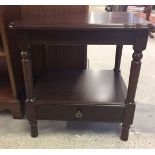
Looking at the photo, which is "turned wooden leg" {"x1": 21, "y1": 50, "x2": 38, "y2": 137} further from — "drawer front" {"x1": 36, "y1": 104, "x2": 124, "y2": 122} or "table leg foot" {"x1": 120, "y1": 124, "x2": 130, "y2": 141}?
"table leg foot" {"x1": 120, "y1": 124, "x2": 130, "y2": 141}

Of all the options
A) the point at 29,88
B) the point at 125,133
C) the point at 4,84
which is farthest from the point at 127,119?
the point at 4,84

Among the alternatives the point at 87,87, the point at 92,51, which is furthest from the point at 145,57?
the point at 87,87

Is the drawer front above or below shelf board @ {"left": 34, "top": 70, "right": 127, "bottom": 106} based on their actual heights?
below

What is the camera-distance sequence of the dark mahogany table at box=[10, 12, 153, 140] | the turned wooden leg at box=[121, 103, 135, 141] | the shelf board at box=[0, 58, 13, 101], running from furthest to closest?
1. the shelf board at box=[0, 58, 13, 101]
2. the turned wooden leg at box=[121, 103, 135, 141]
3. the dark mahogany table at box=[10, 12, 153, 140]

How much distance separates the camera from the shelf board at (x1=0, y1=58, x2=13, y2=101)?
1.15 metres

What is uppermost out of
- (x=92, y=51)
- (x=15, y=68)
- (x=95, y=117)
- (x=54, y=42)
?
(x=54, y=42)

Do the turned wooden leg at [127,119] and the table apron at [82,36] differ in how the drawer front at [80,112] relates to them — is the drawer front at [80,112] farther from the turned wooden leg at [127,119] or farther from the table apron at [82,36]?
the table apron at [82,36]

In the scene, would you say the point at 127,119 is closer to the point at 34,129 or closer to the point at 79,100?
the point at 79,100

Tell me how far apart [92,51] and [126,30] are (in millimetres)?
1463

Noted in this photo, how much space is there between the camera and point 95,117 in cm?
97

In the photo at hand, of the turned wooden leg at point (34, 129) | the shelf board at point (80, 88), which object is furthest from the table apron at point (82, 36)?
the turned wooden leg at point (34, 129)

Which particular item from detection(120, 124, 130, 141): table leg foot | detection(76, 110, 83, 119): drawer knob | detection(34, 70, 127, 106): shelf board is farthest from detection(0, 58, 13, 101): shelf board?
detection(120, 124, 130, 141): table leg foot

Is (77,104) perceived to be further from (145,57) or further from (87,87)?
(145,57)

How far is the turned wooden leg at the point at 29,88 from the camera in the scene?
85 centimetres
